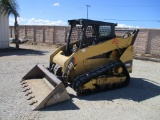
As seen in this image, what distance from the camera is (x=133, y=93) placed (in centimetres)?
755

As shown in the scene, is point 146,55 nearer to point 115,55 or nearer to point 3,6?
point 115,55

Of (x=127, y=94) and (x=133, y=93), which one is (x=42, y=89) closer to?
(x=127, y=94)

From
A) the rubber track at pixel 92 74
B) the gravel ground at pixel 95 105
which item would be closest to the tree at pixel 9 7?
the gravel ground at pixel 95 105

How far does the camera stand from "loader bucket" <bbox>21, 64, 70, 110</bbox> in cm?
615

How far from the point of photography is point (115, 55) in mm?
8438

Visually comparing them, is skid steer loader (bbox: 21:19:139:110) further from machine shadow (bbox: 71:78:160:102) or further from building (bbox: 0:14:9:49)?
building (bbox: 0:14:9:49)

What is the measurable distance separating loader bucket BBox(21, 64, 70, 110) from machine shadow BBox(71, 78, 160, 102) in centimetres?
78

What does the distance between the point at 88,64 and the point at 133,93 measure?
1.67 m

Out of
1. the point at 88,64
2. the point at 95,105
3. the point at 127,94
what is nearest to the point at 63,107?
the point at 95,105

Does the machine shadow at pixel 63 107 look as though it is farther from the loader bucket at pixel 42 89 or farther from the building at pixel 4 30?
the building at pixel 4 30

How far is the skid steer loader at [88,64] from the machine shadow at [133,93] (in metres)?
0.26

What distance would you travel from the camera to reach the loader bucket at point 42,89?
6.15 metres

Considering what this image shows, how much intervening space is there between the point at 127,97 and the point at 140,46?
1035 cm

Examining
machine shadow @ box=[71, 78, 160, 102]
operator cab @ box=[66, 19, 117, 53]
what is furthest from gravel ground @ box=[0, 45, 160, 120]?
operator cab @ box=[66, 19, 117, 53]
